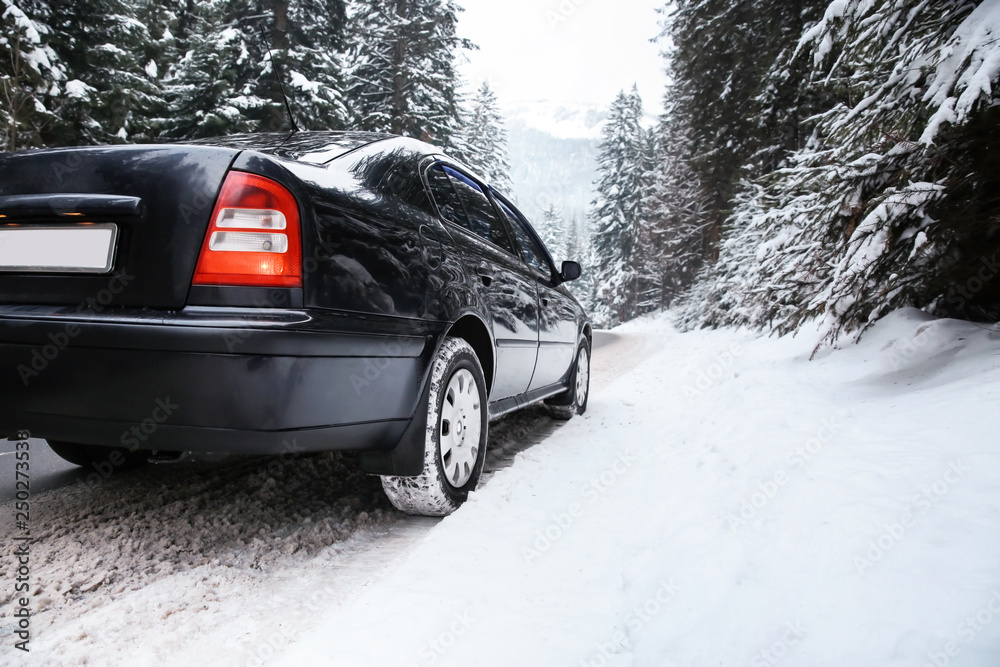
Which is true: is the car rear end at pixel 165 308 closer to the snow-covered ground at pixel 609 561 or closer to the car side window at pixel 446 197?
the snow-covered ground at pixel 609 561

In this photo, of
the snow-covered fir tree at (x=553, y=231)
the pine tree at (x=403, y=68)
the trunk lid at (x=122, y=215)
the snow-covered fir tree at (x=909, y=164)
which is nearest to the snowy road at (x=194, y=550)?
the trunk lid at (x=122, y=215)

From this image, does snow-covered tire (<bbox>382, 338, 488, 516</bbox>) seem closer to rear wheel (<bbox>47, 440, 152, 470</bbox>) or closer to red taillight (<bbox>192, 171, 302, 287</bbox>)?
red taillight (<bbox>192, 171, 302, 287</bbox>)

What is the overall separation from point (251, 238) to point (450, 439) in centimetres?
122

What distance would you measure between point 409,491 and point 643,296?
1399 inches

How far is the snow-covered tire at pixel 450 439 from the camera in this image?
7.48 feet

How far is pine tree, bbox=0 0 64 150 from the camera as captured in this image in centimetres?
905

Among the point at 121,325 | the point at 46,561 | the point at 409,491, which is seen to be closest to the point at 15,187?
the point at 121,325

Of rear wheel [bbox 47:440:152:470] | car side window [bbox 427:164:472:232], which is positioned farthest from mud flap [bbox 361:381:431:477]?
rear wheel [bbox 47:440:152:470]

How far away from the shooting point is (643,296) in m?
36.3

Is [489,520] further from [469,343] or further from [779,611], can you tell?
[779,611]

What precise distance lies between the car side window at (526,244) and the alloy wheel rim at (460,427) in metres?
1.44

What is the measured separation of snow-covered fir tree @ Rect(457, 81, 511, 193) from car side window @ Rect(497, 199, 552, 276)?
26.1 meters

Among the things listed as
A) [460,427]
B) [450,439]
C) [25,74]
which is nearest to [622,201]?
[25,74]

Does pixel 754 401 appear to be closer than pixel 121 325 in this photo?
No
